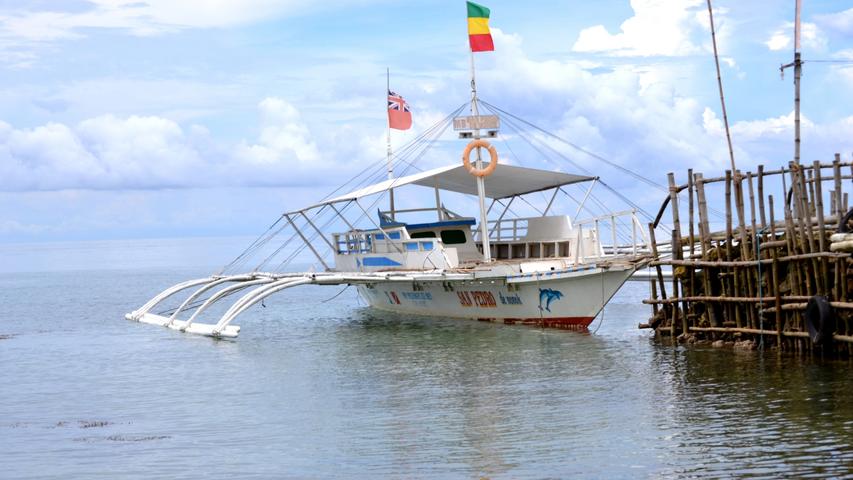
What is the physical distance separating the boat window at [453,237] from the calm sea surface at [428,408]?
11.6 ft

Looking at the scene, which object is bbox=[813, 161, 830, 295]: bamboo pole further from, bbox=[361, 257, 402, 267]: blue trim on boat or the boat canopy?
bbox=[361, 257, 402, 267]: blue trim on boat

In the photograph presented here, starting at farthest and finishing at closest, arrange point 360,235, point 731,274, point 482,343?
point 360,235, point 482,343, point 731,274

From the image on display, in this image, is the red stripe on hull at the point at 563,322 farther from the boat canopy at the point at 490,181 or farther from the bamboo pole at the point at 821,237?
the bamboo pole at the point at 821,237

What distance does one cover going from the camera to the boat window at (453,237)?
3703 centimetres

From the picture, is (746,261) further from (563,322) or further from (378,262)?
(378,262)

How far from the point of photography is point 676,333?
27.8 meters

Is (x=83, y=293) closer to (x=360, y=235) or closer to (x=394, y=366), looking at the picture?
(x=360, y=235)

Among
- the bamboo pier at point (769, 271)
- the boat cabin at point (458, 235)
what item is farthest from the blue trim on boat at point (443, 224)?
the bamboo pier at point (769, 271)

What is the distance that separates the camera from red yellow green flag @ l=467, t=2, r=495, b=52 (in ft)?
111

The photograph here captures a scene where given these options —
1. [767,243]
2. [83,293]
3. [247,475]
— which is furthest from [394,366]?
[83,293]

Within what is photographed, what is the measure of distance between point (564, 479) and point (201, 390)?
11.8 m

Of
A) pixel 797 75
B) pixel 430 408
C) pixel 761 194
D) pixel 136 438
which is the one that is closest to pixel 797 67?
pixel 797 75

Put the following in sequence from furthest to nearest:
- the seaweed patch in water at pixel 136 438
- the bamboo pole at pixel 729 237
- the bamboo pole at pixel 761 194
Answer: the bamboo pole at pixel 729 237
the bamboo pole at pixel 761 194
the seaweed patch in water at pixel 136 438

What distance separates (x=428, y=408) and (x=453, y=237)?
1682cm
